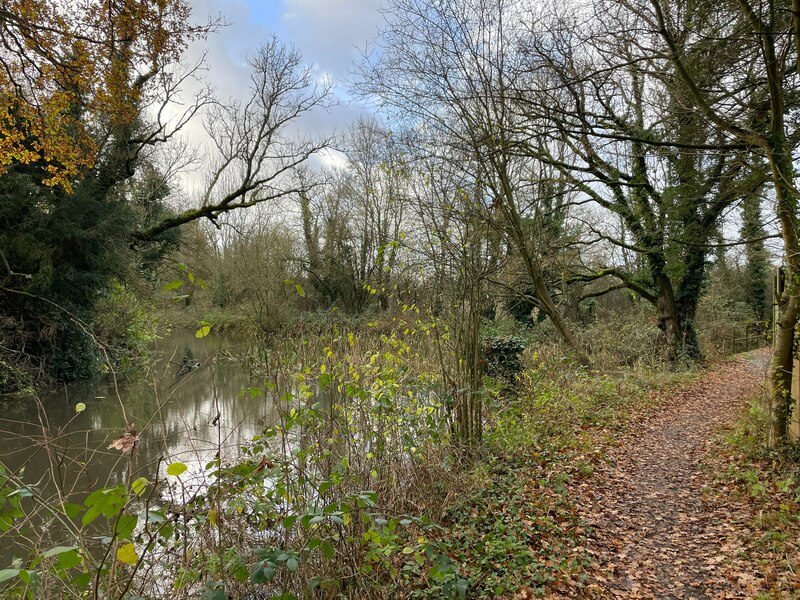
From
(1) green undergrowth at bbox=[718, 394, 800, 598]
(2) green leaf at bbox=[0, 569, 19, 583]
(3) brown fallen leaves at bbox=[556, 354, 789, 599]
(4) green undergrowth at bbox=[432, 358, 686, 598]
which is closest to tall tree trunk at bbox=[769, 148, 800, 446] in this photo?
(1) green undergrowth at bbox=[718, 394, 800, 598]

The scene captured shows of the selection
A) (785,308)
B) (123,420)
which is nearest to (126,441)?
(785,308)

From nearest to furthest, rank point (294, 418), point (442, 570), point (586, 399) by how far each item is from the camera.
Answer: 1. point (442, 570)
2. point (294, 418)
3. point (586, 399)

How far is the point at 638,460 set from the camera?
6066mm

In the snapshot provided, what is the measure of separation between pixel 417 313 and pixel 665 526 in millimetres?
3441

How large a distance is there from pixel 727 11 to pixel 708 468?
516 cm

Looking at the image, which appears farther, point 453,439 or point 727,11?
point 453,439

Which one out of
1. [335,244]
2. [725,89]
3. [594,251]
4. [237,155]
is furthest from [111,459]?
[335,244]

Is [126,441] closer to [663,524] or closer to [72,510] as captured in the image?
[72,510]

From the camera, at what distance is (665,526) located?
4.36m

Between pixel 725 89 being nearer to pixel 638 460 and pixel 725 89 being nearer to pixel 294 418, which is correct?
pixel 638 460

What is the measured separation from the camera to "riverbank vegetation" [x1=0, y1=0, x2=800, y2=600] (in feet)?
9.66

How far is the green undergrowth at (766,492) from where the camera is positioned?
3.39 meters

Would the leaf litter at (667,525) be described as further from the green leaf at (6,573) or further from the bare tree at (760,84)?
the green leaf at (6,573)

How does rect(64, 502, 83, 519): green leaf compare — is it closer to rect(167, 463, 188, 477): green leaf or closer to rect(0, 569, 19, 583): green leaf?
rect(167, 463, 188, 477): green leaf
